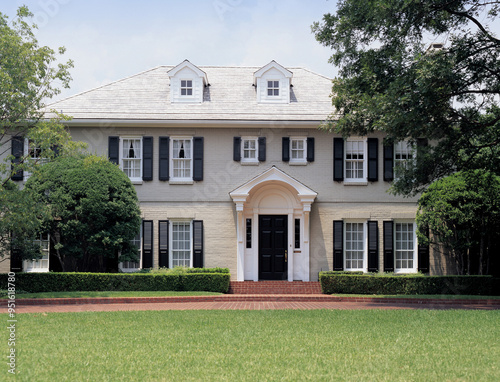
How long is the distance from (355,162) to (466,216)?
5.06 meters

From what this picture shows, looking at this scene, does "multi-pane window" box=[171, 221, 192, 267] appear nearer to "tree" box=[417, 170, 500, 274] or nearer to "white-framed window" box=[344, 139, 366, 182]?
"white-framed window" box=[344, 139, 366, 182]

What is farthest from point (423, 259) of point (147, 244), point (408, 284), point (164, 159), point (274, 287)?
point (164, 159)

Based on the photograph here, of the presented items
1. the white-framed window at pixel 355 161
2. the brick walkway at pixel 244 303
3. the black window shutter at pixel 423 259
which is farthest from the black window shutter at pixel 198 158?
the black window shutter at pixel 423 259

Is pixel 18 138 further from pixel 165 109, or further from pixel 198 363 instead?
pixel 198 363

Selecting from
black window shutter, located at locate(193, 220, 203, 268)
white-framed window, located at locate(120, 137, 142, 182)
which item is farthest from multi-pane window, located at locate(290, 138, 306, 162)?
white-framed window, located at locate(120, 137, 142, 182)

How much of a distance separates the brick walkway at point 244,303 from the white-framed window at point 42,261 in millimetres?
5999

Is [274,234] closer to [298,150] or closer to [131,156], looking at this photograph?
[298,150]

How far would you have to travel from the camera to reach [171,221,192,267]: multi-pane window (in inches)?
913

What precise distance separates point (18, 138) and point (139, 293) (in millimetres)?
8761

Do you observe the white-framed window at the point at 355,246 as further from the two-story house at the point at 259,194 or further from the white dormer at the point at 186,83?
the white dormer at the point at 186,83

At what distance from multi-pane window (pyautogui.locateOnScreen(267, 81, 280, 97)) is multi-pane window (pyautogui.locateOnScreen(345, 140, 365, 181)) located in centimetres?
403

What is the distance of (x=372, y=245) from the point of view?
910 inches

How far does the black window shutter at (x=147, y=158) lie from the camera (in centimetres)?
2320

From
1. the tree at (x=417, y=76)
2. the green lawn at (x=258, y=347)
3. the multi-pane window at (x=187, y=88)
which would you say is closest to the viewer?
Result: the green lawn at (x=258, y=347)
